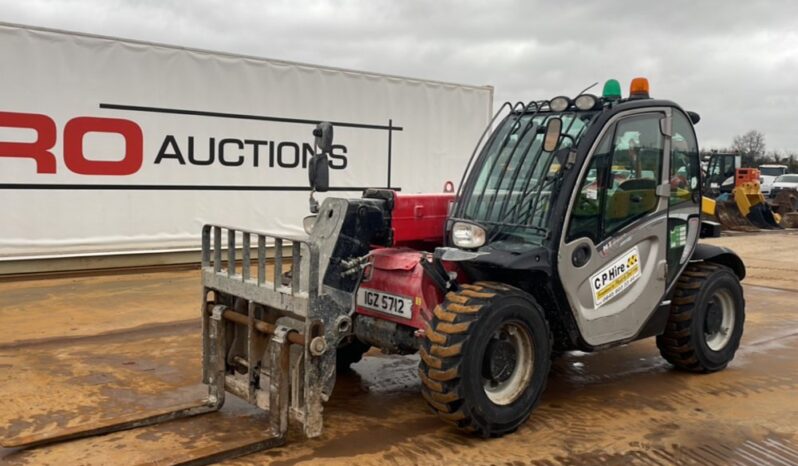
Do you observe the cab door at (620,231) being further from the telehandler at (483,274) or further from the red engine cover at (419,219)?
the red engine cover at (419,219)

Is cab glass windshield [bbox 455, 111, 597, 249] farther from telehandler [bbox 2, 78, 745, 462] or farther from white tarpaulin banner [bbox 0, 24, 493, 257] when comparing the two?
white tarpaulin banner [bbox 0, 24, 493, 257]

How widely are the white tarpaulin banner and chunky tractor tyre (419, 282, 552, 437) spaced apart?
7.48 m

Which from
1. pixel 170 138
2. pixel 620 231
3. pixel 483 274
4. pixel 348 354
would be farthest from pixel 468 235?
pixel 170 138

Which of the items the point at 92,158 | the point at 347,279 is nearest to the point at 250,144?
the point at 92,158

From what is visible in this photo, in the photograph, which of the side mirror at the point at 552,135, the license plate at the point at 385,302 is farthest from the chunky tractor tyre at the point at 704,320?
the license plate at the point at 385,302

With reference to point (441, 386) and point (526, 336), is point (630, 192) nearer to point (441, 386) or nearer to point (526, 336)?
point (526, 336)

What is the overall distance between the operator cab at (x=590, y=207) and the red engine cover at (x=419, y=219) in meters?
0.19

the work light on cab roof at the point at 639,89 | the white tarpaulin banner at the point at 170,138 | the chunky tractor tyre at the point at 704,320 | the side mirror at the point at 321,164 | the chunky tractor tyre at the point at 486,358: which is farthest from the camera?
the white tarpaulin banner at the point at 170,138

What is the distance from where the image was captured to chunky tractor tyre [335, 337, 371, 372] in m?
5.55

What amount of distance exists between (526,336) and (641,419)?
42.7 inches

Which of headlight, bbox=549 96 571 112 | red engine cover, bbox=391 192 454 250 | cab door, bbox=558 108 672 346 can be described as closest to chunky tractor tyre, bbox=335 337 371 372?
red engine cover, bbox=391 192 454 250

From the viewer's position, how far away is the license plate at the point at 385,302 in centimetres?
448

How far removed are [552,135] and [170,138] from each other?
762 cm

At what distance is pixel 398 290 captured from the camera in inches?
179
